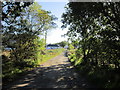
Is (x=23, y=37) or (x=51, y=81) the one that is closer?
(x=51, y=81)

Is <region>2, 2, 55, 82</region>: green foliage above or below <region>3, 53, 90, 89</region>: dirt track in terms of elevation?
above

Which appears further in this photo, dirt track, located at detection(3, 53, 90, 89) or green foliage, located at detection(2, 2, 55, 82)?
green foliage, located at detection(2, 2, 55, 82)

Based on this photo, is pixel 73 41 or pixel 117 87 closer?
pixel 117 87

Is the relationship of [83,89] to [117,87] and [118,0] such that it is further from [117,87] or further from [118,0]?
[118,0]

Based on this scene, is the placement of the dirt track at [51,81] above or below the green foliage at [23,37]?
below

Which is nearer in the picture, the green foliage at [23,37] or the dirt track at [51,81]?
the dirt track at [51,81]

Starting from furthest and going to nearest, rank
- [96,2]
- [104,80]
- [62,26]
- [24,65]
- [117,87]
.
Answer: [62,26] → [24,65] → [96,2] → [104,80] → [117,87]

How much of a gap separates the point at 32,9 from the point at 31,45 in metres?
5.70

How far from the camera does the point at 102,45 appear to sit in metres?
9.38

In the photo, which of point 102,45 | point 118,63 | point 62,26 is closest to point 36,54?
point 62,26

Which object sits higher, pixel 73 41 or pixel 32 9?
pixel 32 9

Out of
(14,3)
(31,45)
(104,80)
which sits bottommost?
(104,80)

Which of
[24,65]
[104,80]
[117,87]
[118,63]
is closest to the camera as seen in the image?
[117,87]

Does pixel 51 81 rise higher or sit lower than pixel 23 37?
lower
